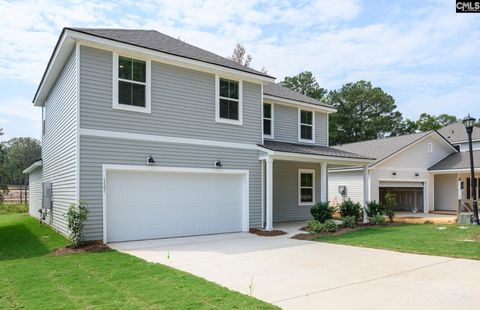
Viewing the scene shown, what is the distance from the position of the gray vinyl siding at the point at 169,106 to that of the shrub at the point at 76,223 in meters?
2.13

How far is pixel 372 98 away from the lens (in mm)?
49688

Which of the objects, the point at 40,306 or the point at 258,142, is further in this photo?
the point at 258,142

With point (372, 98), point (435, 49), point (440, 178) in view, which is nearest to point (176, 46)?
point (435, 49)

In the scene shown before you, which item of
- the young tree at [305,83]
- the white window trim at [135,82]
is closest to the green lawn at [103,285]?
the white window trim at [135,82]

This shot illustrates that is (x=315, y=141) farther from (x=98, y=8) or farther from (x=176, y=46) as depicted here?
(x=98, y=8)

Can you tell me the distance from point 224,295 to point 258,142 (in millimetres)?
8226

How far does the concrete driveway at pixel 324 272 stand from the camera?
4.93 m

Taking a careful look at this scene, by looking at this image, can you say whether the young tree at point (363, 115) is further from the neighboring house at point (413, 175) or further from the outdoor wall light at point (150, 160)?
the outdoor wall light at point (150, 160)

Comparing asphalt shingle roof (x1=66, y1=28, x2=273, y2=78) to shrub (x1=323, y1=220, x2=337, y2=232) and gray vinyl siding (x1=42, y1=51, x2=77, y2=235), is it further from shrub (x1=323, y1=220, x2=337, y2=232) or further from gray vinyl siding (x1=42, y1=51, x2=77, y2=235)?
shrub (x1=323, y1=220, x2=337, y2=232)

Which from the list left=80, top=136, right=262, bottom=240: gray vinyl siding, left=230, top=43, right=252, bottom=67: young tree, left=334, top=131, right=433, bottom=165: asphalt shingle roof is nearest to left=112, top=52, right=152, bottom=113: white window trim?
left=80, top=136, right=262, bottom=240: gray vinyl siding

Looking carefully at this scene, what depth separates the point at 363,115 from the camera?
49.9 metres

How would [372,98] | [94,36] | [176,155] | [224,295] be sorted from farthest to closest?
[372,98] < [176,155] < [94,36] < [224,295]

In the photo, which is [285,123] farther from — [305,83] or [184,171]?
[305,83]

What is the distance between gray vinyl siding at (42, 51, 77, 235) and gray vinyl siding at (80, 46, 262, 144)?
1.49ft
